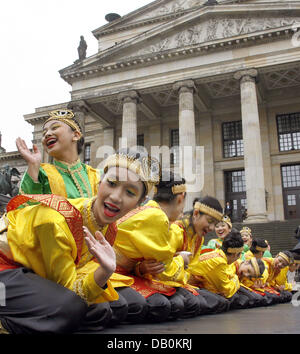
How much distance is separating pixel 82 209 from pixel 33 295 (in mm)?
738

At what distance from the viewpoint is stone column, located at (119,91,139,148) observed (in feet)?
91.9

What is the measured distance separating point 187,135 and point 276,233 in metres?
9.16

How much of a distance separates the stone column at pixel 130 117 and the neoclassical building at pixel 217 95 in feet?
0.25

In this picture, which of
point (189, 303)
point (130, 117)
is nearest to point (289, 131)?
point (130, 117)

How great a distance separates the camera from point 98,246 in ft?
8.76

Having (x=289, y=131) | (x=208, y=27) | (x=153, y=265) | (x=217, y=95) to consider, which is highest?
(x=208, y=27)

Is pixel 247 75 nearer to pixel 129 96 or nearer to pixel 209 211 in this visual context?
pixel 129 96

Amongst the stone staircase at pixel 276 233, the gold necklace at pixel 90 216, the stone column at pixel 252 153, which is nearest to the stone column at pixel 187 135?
the stone column at pixel 252 153

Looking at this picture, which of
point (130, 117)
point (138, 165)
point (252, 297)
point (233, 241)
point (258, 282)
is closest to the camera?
point (138, 165)

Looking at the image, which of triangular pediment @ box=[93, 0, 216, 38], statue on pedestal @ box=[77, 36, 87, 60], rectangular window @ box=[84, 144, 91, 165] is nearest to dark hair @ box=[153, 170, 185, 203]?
statue on pedestal @ box=[77, 36, 87, 60]

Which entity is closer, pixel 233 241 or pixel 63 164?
pixel 63 164

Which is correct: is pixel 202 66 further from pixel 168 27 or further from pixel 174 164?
pixel 174 164

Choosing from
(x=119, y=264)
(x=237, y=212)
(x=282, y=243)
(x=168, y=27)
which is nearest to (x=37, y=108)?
(x=168, y=27)

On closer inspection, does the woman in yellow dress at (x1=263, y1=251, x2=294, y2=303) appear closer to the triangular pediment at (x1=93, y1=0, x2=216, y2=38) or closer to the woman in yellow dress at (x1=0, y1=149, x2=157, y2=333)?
the woman in yellow dress at (x1=0, y1=149, x2=157, y2=333)
